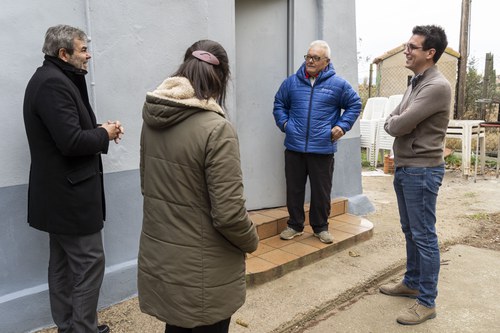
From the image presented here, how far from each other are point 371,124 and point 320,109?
541cm

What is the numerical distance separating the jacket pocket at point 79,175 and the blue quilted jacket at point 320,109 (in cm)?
207

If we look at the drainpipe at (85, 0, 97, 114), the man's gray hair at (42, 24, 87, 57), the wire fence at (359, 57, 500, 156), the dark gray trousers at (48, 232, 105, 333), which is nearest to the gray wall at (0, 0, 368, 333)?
the drainpipe at (85, 0, 97, 114)

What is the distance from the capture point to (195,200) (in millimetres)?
1697

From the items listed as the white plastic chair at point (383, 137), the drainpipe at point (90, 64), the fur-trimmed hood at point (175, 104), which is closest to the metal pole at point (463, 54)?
the white plastic chair at point (383, 137)

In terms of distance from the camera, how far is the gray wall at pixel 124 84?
8.30 feet

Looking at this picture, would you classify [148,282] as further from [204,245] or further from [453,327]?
[453,327]

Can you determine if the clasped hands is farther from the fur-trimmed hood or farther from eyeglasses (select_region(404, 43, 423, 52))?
eyeglasses (select_region(404, 43, 423, 52))

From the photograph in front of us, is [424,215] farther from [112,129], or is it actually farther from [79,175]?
[79,175]

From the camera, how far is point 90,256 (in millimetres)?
2363

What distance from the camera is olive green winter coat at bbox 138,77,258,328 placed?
164cm

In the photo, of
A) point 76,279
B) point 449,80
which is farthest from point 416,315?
point 449,80

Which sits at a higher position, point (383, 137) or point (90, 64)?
point (90, 64)

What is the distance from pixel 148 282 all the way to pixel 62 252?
0.96 meters

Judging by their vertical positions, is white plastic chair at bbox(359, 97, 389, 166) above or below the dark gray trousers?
above
